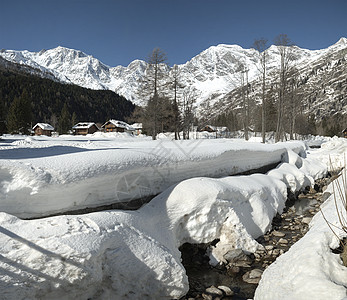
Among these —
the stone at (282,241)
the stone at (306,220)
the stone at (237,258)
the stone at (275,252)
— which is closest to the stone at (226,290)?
the stone at (237,258)

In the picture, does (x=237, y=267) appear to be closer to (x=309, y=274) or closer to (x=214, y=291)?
(x=214, y=291)

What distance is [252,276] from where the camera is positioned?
13.4ft

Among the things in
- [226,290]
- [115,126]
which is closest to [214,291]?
[226,290]

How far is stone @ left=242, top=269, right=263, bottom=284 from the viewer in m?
3.99

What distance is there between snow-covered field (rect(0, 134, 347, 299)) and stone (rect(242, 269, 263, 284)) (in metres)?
0.54

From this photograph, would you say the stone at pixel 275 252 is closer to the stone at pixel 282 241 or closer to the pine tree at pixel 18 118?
the stone at pixel 282 241

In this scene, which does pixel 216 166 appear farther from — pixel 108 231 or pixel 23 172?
pixel 23 172

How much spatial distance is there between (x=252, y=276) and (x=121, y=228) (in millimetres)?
2431

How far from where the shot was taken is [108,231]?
11.0ft

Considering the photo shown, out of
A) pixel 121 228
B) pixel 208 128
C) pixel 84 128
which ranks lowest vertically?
pixel 121 228

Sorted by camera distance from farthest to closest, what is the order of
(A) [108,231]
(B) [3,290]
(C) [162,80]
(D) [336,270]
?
(C) [162,80]
(A) [108,231]
(D) [336,270]
(B) [3,290]

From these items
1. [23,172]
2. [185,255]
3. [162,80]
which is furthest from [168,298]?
[162,80]

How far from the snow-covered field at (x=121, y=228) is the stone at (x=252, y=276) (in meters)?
0.54

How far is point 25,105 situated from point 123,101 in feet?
229
